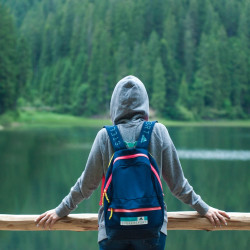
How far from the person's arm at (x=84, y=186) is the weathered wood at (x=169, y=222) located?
4 centimetres

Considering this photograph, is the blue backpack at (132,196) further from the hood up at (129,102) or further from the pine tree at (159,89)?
the pine tree at (159,89)

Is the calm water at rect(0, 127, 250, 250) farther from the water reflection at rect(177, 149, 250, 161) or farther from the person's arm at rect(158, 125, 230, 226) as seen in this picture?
Answer: the person's arm at rect(158, 125, 230, 226)

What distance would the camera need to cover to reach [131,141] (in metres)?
1.26

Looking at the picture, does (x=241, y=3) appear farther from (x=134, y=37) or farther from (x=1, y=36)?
(x=1, y=36)

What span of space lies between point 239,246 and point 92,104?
94.3 ft

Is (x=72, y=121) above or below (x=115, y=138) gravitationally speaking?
below

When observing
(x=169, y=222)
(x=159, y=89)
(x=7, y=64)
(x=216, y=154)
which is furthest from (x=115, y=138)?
(x=159, y=89)

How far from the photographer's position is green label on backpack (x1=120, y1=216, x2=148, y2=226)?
1214 mm

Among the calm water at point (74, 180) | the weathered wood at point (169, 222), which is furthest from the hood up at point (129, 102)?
the calm water at point (74, 180)

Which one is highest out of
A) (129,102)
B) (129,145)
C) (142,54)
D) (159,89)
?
(142,54)

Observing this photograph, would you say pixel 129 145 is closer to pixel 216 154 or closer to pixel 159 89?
pixel 216 154

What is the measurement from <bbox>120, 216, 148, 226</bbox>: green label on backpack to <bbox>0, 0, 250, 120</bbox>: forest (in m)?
29.9

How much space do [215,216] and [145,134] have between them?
423 millimetres

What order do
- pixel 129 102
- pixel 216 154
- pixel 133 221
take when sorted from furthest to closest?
pixel 216 154
pixel 129 102
pixel 133 221
